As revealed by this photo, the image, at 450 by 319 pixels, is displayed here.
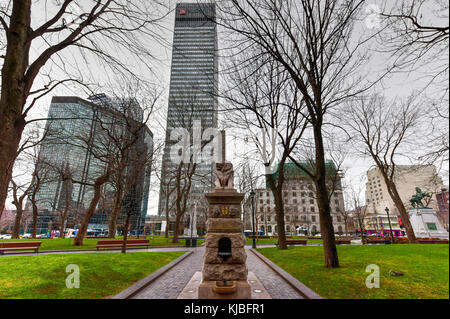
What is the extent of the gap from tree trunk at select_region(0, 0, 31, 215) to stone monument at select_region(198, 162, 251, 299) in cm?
452

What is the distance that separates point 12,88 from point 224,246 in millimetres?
6236

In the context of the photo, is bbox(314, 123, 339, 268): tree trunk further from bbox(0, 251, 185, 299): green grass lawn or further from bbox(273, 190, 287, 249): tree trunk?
bbox(0, 251, 185, 299): green grass lawn

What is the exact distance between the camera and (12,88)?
3924mm

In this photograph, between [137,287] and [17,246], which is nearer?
[137,287]

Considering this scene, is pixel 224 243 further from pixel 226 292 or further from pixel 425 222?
pixel 425 222

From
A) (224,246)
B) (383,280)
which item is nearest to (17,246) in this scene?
(224,246)

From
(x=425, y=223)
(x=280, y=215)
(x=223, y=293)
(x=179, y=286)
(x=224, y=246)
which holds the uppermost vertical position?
(x=280, y=215)

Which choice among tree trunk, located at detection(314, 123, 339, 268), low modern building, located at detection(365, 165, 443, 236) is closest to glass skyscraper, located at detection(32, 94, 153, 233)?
Result: tree trunk, located at detection(314, 123, 339, 268)

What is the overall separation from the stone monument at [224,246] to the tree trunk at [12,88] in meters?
4.52

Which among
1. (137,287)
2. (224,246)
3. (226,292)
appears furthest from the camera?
(224,246)

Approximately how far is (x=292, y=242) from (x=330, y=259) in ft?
45.3
